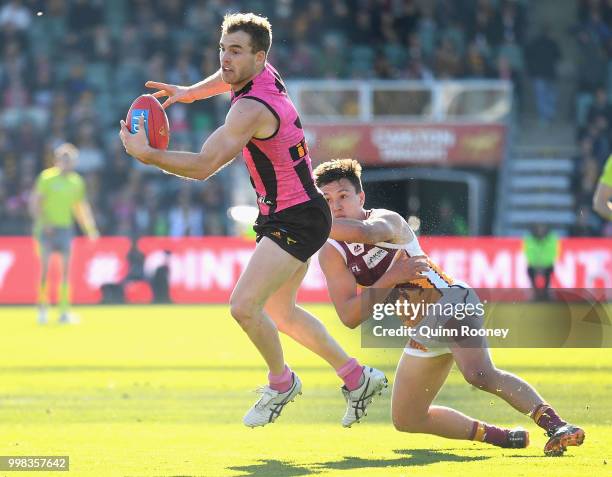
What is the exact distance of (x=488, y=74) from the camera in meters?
26.2

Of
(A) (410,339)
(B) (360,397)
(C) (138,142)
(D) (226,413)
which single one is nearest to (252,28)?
(C) (138,142)

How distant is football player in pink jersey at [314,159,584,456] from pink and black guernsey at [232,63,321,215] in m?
0.26

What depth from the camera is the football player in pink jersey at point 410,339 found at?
6949 millimetres

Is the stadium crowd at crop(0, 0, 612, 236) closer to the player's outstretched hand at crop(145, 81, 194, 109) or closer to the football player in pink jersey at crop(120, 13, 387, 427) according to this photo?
the player's outstretched hand at crop(145, 81, 194, 109)

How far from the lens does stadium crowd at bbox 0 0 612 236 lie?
24.4 meters

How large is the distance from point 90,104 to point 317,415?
17.6 meters

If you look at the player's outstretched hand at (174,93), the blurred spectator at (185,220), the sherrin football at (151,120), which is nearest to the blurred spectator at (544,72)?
the blurred spectator at (185,220)

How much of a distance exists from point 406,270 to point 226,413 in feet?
8.11

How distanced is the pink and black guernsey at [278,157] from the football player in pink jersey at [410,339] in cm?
26

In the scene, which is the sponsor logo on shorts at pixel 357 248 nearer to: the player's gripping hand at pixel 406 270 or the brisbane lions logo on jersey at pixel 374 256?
the brisbane lions logo on jersey at pixel 374 256

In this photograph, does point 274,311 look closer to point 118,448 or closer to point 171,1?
point 118,448

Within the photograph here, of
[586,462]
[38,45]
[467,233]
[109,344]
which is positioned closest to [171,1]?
[38,45]

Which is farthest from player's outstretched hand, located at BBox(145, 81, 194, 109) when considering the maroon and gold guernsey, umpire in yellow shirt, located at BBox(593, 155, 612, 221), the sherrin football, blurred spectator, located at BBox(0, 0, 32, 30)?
blurred spectator, located at BBox(0, 0, 32, 30)

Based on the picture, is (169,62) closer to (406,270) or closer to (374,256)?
(374,256)
